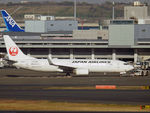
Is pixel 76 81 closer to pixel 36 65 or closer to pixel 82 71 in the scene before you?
pixel 82 71

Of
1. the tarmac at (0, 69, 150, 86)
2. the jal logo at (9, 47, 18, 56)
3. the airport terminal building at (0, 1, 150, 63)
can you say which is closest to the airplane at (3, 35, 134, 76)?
the jal logo at (9, 47, 18, 56)

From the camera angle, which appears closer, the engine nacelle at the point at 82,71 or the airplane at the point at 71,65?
the engine nacelle at the point at 82,71

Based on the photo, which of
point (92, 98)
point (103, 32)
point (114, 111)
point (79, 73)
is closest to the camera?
point (114, 111)

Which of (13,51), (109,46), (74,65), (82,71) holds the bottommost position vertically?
(82,71)

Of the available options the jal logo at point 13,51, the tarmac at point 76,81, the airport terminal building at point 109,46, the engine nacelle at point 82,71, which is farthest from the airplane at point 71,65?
the airport terminal building at point 109,46

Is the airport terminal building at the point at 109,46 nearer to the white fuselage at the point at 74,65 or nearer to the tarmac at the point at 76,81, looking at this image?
the white fuselage at the point at 74,65

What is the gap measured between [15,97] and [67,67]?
3309 cm

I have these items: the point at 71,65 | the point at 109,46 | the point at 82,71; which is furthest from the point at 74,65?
the point at 109,46

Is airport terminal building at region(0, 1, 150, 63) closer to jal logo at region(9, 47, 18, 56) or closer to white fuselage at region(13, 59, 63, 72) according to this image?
white fuselage at region(13, 59, 63, 72)

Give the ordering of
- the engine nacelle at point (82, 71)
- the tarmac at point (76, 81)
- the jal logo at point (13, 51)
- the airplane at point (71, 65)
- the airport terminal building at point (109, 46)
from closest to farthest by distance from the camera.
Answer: the tarmac at point (76, 81) < the engine nacelle at point (82, 71) < the airplane at point (71, 65) < the jal logo at point (13, 51) < the airport terminal building at point (109, 46)

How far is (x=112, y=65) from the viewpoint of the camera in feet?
268

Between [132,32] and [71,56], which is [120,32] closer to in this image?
[132,32]

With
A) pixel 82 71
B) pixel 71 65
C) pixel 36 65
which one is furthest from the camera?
pixel 71 65

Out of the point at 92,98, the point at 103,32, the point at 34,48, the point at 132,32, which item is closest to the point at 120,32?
the point at 132,32
